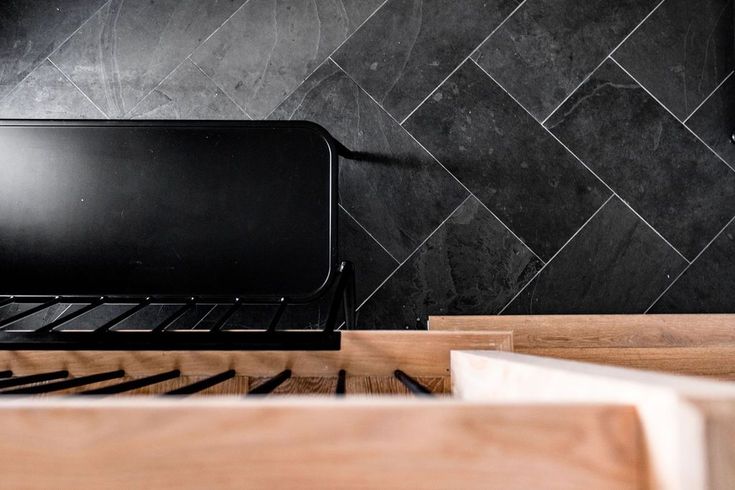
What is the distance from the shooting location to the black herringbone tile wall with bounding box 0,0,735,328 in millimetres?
1865

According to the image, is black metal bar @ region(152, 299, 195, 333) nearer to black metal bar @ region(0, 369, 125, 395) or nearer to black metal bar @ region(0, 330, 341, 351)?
black metal bar @ region(0, 330, 341, 351)

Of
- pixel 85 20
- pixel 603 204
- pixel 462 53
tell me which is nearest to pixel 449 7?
pixel 462 53

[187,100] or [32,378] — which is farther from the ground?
[187,100]

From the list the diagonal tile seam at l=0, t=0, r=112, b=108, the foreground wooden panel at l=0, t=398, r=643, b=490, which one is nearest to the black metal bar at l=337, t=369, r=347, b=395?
the foreground wooden panel at l=0, t=398, r=643, b=490

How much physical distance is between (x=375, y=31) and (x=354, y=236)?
2.67 feet

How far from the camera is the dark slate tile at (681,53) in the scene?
6.30ft

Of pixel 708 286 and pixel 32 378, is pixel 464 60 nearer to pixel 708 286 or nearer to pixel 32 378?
pixel 708 286

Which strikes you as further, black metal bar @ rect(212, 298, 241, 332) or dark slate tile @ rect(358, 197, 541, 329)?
dark slate tile @ rect(358, 197, 541, 329)

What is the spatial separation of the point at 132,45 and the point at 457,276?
1565 millimetres

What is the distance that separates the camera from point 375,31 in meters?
1.92

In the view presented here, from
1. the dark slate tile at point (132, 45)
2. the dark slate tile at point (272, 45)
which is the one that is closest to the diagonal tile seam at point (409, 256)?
the dark slate tile at point (272, 45)

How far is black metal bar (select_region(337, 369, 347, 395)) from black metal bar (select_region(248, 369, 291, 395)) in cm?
10

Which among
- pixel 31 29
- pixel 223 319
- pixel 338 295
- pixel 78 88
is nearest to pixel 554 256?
pixel 338 295

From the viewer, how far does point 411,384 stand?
2.66 ft
